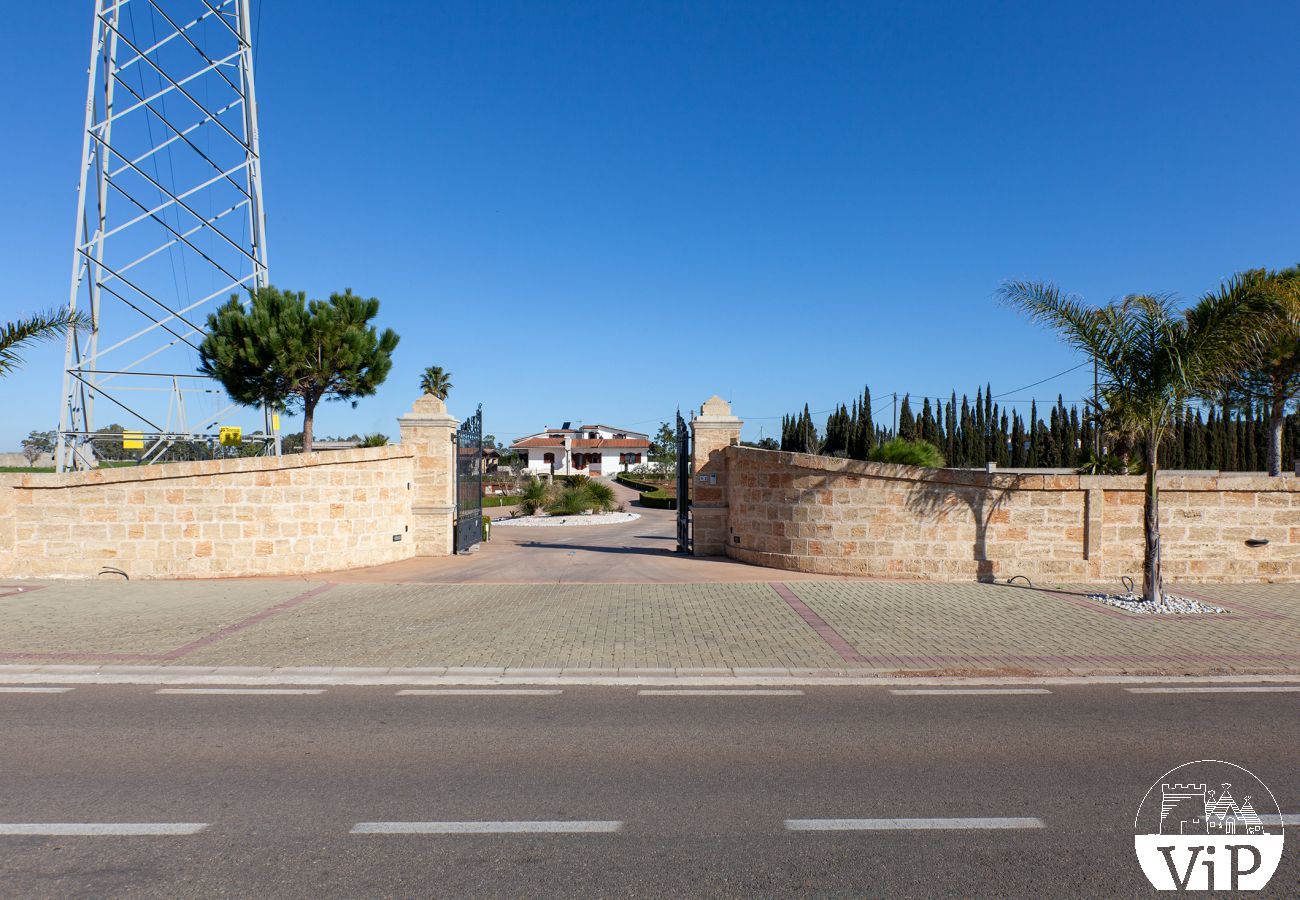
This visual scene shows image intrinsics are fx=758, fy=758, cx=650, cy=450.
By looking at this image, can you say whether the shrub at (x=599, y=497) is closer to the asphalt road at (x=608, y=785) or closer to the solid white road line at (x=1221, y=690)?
the asphalt road at (x=608, y=785)

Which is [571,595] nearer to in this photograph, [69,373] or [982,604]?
[982,604]

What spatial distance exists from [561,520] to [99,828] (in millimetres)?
24180

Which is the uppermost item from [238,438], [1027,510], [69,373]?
[69,373]

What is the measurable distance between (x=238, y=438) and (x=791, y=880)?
25.8 meters

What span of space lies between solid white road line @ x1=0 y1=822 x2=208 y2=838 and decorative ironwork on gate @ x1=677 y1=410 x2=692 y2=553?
508 inches

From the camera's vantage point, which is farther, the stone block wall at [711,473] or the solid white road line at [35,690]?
the stone block wall at [711,473]

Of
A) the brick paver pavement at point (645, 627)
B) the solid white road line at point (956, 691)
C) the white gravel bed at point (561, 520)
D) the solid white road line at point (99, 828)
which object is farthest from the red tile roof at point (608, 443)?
the solid white road line at point (99, 828)

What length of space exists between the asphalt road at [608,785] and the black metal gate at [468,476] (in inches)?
374

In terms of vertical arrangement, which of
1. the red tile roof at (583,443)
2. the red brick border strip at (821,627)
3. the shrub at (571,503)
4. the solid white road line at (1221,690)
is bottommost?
the solid white road line at (1221,690)

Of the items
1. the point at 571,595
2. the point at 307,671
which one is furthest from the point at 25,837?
the point at 571,595

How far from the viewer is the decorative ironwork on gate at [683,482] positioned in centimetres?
1659

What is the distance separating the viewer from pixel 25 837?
4055 mm

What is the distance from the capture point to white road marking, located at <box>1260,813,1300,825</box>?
4.25 metres

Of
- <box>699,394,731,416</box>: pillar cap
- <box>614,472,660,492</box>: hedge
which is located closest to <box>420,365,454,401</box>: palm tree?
<box>614,472,660,492</box>: hedge
